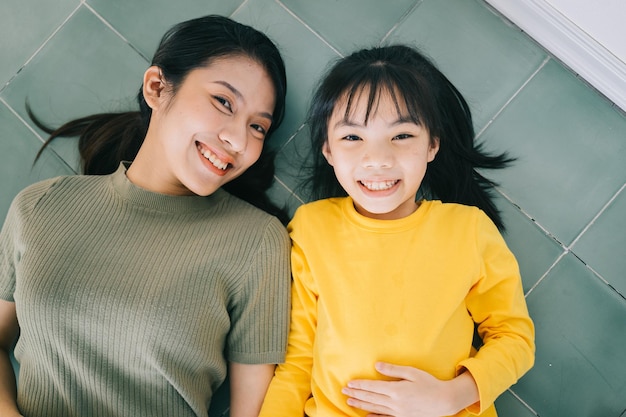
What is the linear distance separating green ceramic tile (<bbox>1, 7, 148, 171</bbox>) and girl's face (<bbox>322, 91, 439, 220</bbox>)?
2.18 feet

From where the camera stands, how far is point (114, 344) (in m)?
1.08

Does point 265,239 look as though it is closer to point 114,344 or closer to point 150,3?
point 114,344

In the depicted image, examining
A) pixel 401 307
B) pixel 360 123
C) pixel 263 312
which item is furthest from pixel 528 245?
pixel 263 312

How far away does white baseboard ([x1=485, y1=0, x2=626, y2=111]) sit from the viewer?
1.29 m

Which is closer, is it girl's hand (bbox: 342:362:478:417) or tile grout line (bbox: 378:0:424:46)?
girl's hand (bbox: 342:362:478:417)

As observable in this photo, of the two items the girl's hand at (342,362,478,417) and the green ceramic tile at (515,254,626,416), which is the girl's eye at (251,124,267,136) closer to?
the girl's hand at (342,362,478,417)

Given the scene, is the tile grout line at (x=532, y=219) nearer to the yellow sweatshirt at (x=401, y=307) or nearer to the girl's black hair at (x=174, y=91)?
the yellow sweatshirt at (x=401, y=307)

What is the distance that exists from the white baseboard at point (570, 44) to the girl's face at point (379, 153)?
0.49 meters

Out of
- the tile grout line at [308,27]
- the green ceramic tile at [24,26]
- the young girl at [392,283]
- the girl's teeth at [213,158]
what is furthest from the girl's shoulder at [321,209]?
the green ceramic tile at [24,26]

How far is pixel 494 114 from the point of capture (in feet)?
4.56

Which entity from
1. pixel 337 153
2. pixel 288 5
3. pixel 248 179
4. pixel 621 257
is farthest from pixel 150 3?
→ pixel 621 257

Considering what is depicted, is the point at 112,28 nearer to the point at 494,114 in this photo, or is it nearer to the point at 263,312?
the point at 263,312

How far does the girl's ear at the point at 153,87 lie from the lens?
1.20 m

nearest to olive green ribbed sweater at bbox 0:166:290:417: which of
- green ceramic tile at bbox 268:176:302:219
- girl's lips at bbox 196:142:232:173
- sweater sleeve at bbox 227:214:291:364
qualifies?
sweater sleeve at bbox 227:214:291:364
